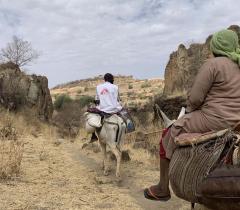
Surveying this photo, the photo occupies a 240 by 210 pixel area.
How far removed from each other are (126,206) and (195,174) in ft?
12.2

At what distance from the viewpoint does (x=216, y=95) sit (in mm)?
6207

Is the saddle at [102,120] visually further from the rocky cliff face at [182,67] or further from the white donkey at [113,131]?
the rocky cliff face at [182,67]

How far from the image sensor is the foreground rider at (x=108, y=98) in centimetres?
1214

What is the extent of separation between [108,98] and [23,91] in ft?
62.4

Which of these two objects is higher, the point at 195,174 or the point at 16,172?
the point at 195,174

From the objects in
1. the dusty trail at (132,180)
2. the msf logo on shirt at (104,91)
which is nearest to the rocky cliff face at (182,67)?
the dusty trail at (132,180)

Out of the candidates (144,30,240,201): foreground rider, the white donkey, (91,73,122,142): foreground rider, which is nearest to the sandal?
(144,30,240,201): foreground rider

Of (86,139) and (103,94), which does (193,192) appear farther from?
(86,139)

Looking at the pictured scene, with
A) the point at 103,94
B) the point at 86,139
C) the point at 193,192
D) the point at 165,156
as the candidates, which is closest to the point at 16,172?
the point at 103,94

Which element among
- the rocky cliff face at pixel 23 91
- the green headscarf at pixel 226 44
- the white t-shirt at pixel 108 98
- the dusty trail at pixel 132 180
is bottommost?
the dusty trail at pixel 132 180

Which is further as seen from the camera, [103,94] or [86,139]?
[86,139]

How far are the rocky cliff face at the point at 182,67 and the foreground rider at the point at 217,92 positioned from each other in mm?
20784

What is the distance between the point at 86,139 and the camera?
22750mm

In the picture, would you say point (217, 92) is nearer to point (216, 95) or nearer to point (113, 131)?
point (216, 95)
